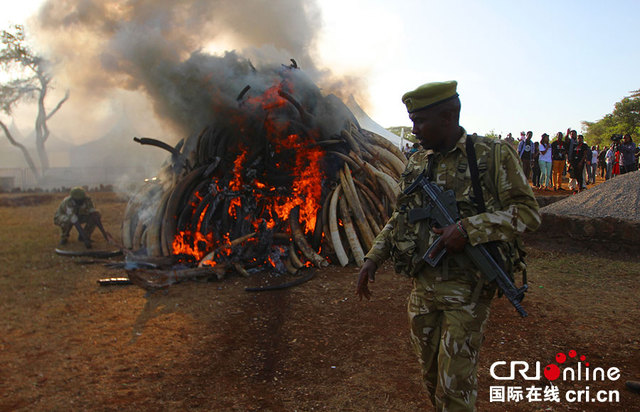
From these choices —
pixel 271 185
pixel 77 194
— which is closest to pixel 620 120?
pixel 271 185

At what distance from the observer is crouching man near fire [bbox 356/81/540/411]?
2.01 m

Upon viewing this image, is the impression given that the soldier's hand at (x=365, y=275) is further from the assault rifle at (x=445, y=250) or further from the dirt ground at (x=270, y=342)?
the dirt ground at (x=270, y=342)

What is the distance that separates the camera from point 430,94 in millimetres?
2145

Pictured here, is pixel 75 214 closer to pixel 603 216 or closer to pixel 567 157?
pixel 603 216

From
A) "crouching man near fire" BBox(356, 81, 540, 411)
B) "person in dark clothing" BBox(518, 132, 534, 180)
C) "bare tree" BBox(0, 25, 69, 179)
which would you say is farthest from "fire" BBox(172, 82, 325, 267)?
"bare tree" BBox(0, 25, 69, 179)

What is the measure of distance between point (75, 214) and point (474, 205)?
9.66 metres

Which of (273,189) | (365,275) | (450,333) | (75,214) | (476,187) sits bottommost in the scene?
(450,333)

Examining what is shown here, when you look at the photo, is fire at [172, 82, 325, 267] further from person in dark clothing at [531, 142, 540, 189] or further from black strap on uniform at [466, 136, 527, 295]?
person in dark clothing at [531, 142, 540, 189]

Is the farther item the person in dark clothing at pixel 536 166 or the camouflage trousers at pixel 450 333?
the person in dark clothing at pixel 536 166

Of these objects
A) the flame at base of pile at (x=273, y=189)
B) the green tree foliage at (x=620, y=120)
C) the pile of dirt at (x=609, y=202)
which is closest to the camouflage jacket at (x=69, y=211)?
the flame at base of pile at (x=273, y=189)

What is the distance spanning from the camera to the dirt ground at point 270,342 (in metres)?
3.10

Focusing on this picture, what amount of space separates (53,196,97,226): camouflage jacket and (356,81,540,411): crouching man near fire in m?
9.25

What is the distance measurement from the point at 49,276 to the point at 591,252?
931 cm

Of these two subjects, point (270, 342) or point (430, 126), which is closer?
point (430, 126)
